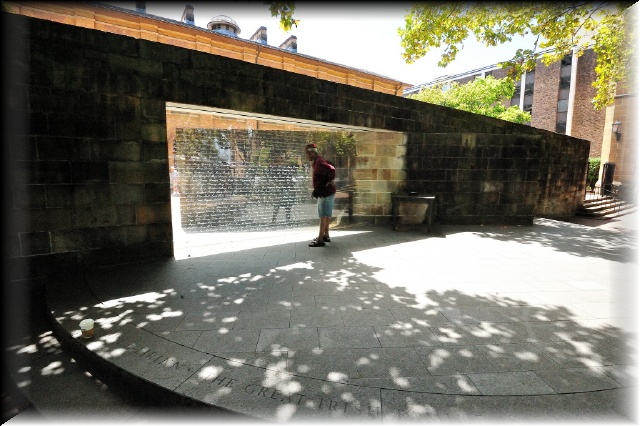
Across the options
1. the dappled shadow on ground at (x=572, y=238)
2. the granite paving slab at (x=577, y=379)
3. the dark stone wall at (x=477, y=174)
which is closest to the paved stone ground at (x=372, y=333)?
the granite paving slab at (x=577, y=379)

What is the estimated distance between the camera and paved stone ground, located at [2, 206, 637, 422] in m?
2.23

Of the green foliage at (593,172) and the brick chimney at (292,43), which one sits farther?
the brick chimney at (292,43)

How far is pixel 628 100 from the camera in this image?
23172mm

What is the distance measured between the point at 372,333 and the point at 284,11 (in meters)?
4.46

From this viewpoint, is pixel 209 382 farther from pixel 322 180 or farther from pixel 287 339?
pixel 322 180

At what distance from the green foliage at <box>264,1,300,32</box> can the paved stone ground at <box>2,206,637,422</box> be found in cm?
384

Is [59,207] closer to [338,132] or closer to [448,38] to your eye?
[338,132]

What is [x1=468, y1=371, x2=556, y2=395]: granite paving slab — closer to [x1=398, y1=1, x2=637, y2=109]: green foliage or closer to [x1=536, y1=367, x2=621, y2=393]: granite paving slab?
[x1=536, y1=367, x2=621, y2=393]: granite paving slab

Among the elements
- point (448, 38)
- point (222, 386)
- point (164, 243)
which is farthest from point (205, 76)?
point (448, 38)

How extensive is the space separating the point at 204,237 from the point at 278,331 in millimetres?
4813

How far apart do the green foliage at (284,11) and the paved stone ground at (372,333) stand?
384 centimetres

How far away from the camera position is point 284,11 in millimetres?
4344

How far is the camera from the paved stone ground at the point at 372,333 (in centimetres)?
223

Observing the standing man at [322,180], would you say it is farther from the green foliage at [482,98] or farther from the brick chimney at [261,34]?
the brick chimney at [261,34]
